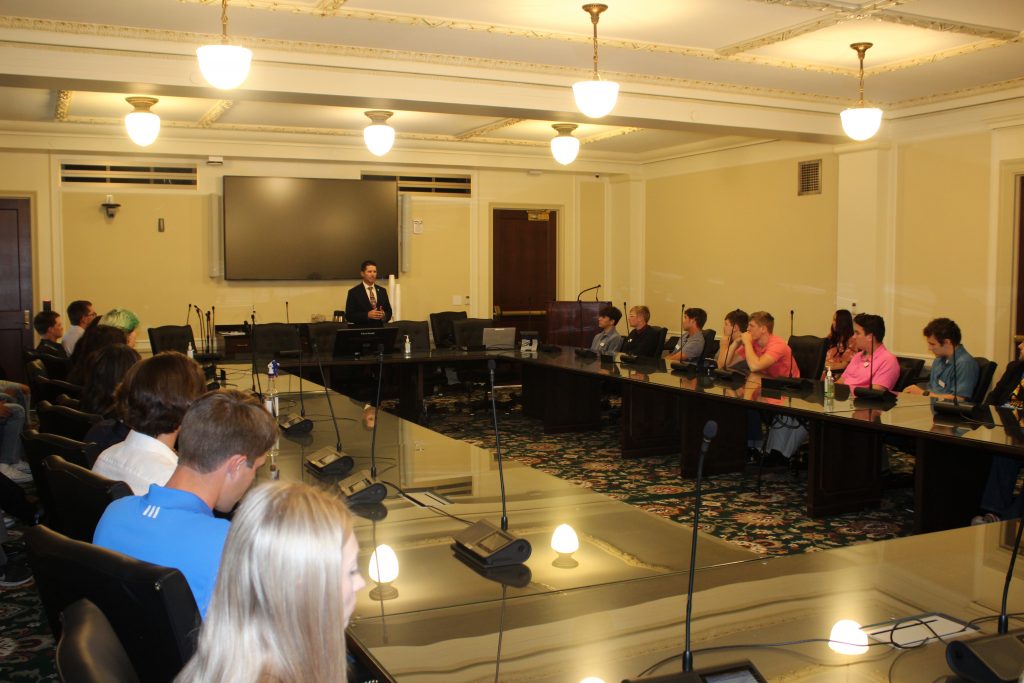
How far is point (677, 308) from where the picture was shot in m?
11.4

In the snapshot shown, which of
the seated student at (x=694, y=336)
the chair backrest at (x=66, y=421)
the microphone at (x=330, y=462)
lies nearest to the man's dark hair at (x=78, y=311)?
the chair backrest at (x=66, y=421)

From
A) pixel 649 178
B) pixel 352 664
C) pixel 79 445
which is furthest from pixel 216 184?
pixel 352 664

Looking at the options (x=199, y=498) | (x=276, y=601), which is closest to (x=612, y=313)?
(x=199, y=498)

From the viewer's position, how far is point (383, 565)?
2.39 m

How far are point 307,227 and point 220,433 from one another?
28.4 ft

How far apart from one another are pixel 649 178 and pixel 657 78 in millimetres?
4856

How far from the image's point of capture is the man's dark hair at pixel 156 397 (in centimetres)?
283

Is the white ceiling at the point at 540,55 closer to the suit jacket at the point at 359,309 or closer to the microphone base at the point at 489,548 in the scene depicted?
the suit jacket at the point at 359,309

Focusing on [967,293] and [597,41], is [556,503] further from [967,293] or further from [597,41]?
[967,293]

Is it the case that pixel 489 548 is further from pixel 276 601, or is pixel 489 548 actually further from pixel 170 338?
pixel 170 338

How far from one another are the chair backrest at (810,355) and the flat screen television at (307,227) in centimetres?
505

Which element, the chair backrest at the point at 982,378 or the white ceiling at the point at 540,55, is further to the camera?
the chair backrest at the point at 982,378

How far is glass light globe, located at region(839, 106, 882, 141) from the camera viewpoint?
253 inches

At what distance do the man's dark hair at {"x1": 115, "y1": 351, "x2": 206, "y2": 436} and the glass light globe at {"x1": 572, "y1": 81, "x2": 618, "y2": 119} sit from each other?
3.46 meters
